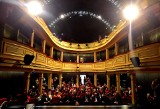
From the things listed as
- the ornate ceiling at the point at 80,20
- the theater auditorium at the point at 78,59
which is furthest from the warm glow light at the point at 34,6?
the ornate ceiling at the point at 80,20

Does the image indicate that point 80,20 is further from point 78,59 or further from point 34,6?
point 34,6

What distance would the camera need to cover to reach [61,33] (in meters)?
22.5

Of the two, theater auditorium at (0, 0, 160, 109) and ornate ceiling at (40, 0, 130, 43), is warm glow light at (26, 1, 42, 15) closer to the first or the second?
theater auditorium at (0, 0, 160, 109)

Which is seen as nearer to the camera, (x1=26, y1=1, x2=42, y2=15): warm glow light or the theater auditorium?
the theater auditorium

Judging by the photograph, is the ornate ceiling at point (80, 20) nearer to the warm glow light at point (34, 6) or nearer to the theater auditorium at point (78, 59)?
the theater auditorium at point (78, 59)

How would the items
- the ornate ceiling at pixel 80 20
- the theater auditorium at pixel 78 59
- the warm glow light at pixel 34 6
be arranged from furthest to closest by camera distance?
the ornate ceiling at pixel 80 20
the warm glow light at pixel 34 6
the theater auditorium at pixel 78 59

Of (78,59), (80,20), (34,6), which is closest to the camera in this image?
(34,6)

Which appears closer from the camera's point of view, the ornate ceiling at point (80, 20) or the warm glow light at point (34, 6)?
the warm glow light at point (34, 6)

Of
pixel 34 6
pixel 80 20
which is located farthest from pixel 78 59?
pixel 34 6

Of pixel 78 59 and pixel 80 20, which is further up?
pixel 80 20

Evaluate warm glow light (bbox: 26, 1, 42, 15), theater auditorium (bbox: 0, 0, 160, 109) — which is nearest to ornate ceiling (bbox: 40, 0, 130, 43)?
theater auditorium (bbox: 0, 0, 160, 109)

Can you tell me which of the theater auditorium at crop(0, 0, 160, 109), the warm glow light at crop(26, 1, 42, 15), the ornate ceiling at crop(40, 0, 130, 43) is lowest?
the theater auditorium at crop(0, 0, 160, 109)

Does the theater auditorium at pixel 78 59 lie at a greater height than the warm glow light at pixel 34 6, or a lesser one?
lesser

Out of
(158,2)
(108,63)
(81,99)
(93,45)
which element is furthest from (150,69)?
(93,45)
